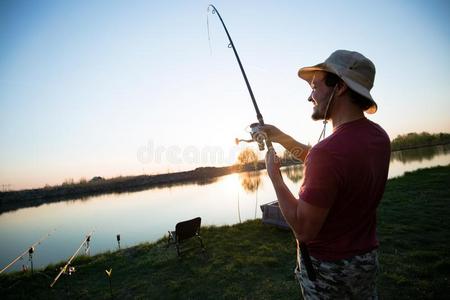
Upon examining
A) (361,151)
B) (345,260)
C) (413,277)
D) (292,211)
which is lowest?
(413,277)

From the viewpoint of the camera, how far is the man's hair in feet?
5.03

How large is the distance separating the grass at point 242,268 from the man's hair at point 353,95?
4.74m

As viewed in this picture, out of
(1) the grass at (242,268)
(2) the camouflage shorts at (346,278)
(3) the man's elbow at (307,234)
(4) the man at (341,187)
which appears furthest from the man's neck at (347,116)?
(1) the grass at (242,268)

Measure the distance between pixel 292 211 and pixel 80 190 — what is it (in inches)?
2861

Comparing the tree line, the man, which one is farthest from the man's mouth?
the tree line

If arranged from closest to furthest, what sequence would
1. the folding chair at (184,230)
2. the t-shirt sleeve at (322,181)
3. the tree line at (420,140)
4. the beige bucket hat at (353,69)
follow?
the t-shirt sleeve at (322,181), the beige bucket hat at (353,69), the folding chair at (184,230), the tree line at (420,140)

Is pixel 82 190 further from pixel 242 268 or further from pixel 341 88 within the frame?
pixel 341 88

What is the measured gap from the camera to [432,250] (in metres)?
6.06

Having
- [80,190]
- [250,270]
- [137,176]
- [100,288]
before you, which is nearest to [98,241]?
[100,288]

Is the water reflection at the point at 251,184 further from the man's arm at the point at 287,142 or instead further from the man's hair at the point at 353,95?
the man's hair at the point at 353,95

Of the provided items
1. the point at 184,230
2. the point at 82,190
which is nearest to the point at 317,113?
the point at 184,230

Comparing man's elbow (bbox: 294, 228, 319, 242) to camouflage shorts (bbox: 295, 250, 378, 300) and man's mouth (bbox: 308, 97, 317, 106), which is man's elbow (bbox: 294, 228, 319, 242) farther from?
man's mouth (bbox: 308, 97, 317, 106)

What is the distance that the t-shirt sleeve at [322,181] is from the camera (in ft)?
4.21

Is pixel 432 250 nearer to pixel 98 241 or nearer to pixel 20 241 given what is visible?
pixel 98 241
